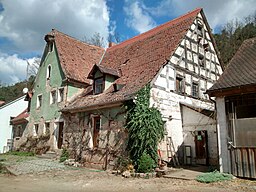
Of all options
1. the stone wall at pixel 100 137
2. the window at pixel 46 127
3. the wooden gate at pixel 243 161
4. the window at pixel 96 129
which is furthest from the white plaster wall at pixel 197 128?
the window at pixel 46 127

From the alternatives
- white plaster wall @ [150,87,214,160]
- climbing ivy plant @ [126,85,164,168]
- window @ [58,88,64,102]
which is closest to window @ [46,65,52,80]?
window @ [58,88,64,102]

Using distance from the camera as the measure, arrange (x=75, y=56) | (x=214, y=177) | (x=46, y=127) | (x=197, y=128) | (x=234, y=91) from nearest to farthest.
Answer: (x=214, y=177) → (x=234, y=91) → (x=197, y=128) → (x=46, y=127) → (x=75, y=56)

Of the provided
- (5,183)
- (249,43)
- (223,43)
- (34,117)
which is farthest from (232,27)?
(5,183)

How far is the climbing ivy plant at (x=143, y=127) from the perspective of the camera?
12039mm

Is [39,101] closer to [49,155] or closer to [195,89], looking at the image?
[49,155]

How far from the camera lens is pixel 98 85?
16.6 m

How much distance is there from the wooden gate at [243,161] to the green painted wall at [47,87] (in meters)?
12.7

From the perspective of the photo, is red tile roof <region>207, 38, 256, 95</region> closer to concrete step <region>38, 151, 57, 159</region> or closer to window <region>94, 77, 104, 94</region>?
window <region>94, 77, 104, 94</region>

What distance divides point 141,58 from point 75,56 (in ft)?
22.6

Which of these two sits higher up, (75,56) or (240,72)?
(75,56)

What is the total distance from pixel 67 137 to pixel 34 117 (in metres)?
6.15

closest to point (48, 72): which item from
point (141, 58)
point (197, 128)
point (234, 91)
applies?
point (141, 58)

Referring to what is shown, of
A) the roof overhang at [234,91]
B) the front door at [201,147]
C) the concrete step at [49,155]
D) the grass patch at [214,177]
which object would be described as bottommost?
the grass patch at [214,177]

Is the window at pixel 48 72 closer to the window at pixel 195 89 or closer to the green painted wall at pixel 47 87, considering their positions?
the green painted wall at pixel 47 87
